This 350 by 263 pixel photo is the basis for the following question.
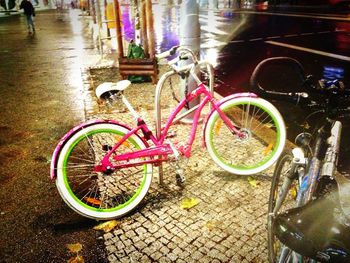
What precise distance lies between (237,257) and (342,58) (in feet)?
29.6

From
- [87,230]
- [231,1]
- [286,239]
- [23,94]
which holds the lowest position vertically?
[87,230]

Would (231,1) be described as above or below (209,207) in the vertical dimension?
above

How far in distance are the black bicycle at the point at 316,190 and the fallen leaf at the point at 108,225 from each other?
164cm

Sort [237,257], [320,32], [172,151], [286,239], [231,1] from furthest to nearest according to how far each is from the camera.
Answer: [231,1] < [320,32] < [172,151] < [237,257] < [286,239]

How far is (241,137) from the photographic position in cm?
402

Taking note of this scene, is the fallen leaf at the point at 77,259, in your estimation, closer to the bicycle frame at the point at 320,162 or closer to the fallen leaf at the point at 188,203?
the fallen leaf at the point at 188,203

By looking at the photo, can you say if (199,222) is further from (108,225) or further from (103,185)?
(103,185)

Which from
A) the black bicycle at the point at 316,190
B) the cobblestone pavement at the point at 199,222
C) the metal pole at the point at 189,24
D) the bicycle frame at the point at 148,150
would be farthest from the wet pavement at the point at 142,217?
the metal pole at the point at 189,24

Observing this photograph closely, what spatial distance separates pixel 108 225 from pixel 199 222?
993mm

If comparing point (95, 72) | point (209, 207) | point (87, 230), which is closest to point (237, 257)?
point (209, 207)

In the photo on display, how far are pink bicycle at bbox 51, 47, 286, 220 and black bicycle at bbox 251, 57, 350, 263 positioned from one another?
4.23ft

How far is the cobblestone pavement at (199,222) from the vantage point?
9.66 feet

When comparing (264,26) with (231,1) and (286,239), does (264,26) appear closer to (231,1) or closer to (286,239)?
(286,239)

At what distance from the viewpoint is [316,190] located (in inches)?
75.8
